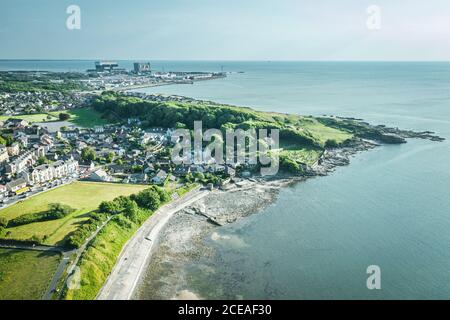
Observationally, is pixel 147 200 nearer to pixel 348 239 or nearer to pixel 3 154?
pixel 348 239

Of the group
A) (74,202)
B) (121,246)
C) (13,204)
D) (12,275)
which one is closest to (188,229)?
(121,246)

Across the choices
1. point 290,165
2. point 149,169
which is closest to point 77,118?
point 149,169

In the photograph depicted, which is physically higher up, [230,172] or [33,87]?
[33,87]

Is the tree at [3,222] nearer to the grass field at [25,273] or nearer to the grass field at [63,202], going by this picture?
the grass field at [63,202]


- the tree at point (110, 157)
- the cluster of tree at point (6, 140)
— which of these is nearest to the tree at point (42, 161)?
the tree at point (110, 157)
